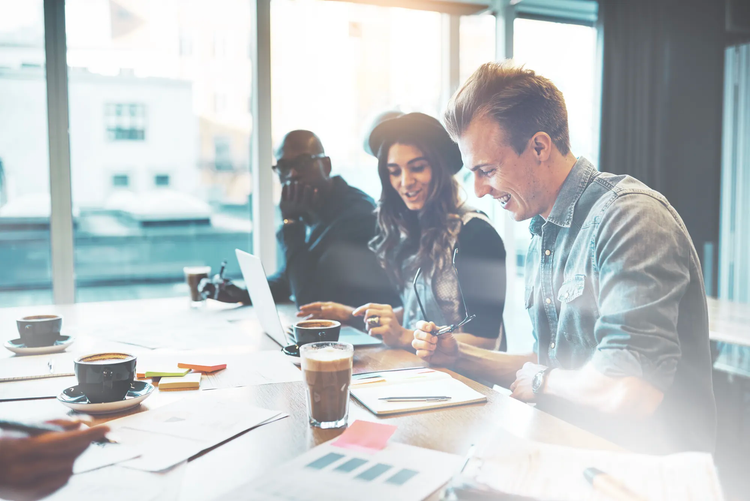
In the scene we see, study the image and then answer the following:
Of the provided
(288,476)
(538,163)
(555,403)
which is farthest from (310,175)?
(288,476)

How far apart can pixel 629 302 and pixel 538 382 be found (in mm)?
240

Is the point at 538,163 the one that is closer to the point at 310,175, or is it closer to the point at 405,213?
the point at 405,213

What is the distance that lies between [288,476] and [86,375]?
1.47 ft

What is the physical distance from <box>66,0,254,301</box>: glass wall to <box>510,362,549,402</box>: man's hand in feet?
6.17

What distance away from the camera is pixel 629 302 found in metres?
1.05

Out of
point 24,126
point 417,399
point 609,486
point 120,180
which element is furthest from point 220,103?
point 609,486

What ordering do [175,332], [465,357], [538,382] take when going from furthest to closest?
[175,332] < [465,357] < [538,382]

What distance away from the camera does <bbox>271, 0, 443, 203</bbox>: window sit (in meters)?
3.31

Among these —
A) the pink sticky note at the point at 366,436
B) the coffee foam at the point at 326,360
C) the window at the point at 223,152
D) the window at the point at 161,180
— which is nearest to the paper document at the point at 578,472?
the pink sticky note at the point at 366,436

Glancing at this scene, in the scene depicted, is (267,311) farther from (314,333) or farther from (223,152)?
(223,152)

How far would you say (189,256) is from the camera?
514cm

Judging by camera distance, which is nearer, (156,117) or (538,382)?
(538,382)

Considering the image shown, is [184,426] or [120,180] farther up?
[120,180]

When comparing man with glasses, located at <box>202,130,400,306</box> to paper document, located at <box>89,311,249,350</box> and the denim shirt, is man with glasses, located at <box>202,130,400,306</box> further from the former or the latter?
the denim shirt
